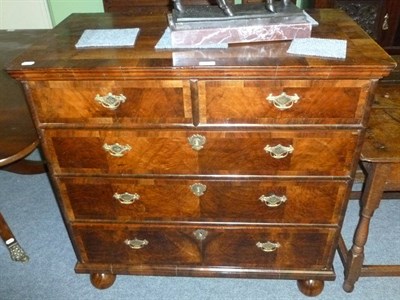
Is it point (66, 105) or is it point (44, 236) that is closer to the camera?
point (66, 105)

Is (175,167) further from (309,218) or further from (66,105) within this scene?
(309,218)

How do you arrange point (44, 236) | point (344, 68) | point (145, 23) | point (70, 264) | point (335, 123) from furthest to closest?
1. point (44, 236)
2. point (70, 264)
3. point (145, 23)
4. point (335, 123)
5. point (344, 68)

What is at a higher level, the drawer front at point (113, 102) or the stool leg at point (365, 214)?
the drawer front at point (113, 102)

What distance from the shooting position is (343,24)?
1.32 meters

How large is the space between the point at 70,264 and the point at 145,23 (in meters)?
1.17

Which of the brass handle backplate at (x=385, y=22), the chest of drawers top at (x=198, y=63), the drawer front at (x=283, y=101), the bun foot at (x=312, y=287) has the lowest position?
the bun foot at (x=312, y=287)

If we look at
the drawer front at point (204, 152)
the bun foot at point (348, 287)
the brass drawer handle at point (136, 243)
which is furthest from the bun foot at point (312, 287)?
the brass drawer handle at point (136, 243)

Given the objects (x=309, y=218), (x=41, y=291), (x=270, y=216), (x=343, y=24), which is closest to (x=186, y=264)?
(x=270, y=216)

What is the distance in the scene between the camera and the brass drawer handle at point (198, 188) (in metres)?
1.27

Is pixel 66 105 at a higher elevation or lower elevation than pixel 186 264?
higher

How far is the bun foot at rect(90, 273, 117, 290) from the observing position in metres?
1.61

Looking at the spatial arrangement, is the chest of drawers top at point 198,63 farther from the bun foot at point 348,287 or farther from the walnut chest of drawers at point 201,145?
the bun foot at point 348,287

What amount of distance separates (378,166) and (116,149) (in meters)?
0.89

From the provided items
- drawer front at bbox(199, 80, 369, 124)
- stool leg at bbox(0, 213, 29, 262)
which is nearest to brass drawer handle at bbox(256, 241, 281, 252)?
drawer front at bbox(199, 80, 369, 124)
